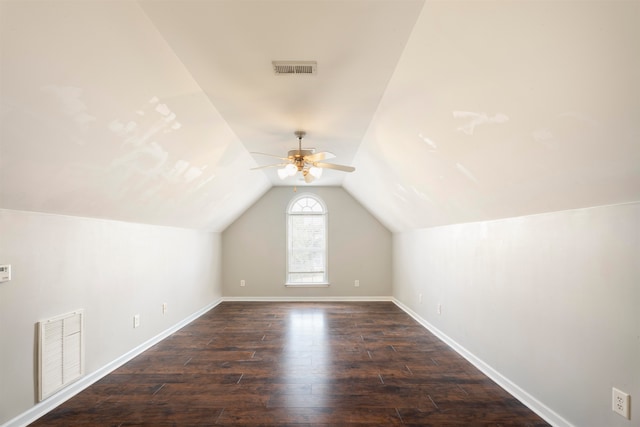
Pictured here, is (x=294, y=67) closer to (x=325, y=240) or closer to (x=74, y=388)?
(x=74, y=388)

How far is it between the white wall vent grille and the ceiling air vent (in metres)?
2.43

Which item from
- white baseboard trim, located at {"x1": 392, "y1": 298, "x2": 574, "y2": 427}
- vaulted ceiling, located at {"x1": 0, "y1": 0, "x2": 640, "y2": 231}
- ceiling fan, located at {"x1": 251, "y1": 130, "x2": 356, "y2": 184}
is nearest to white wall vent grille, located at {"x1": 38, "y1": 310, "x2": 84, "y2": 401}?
vaulted ceiling, located at {"x1": 0, "y1": 0, "x2": 640, "y2": 231}

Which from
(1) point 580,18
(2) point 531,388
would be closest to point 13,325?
(1) point 580,18

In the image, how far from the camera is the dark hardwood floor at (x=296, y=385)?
2354mm

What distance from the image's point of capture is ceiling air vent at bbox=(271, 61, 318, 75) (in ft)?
7.00

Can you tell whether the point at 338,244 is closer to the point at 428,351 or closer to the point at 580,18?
the point at 428,351

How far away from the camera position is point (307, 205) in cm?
681

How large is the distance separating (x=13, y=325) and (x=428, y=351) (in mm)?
3614

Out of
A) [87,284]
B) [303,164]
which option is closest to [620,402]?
[303,164]

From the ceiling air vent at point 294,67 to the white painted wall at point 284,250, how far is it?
4.53 m

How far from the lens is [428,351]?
364 centimetres

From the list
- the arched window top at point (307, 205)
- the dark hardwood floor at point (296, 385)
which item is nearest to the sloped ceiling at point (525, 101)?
the dark hardwood floor at point (296, 385)

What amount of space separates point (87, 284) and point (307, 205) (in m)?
4.42

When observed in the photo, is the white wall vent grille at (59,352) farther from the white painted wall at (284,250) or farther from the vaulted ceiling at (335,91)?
the white painted wall at (284,250)
